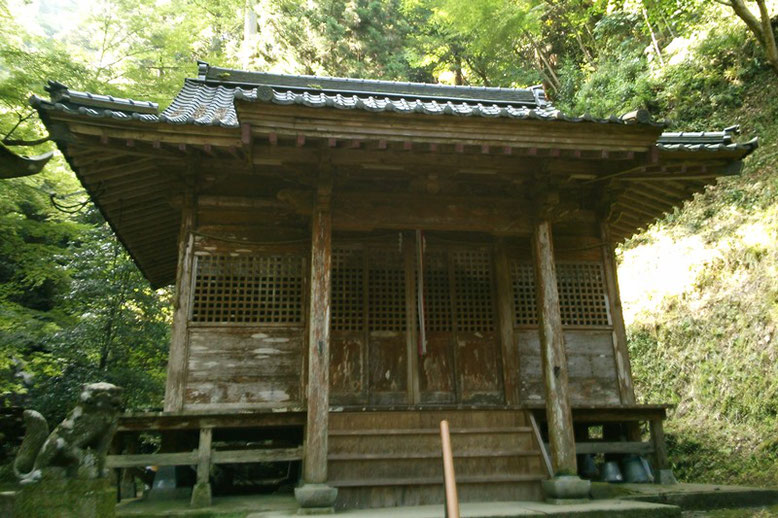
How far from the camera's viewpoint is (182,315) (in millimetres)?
6641

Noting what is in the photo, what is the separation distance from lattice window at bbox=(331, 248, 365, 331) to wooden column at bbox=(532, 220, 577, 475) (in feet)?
8.20

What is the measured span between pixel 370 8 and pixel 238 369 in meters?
23.8

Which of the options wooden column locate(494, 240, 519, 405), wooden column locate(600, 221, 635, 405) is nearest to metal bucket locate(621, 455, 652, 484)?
wooden column locate(600, 221, 635, 405)

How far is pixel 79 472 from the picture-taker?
3.92m

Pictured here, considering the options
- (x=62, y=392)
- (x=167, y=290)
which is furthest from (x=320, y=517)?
(x=167, y=290)

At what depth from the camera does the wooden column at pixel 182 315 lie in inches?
250

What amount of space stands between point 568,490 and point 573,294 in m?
3.11

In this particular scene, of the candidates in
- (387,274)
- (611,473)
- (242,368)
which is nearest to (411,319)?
(387,274)

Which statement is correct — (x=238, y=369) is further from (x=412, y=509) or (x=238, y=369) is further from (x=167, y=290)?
(x=167, y=290)

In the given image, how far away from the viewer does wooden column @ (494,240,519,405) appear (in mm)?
7445

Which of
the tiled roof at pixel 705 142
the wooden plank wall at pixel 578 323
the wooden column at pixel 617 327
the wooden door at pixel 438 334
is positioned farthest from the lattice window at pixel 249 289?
the tiled roof at pixel 705 142

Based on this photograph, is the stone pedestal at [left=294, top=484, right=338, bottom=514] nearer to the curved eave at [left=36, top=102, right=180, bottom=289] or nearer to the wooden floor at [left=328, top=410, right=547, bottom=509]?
the wooden floor at [left=328, top=410, right=547, bottom=509]

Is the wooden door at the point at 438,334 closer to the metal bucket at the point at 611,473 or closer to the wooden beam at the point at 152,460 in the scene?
the metal bucket at the point at 611,473

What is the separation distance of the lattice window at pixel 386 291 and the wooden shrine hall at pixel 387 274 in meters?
0.03
